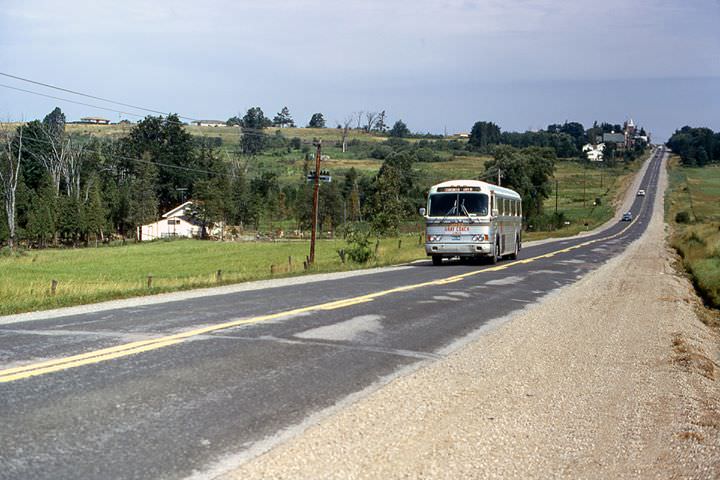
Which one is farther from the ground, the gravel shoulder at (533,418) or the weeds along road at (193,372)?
the weeds along road at (193,372)

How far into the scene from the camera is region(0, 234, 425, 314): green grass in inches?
649

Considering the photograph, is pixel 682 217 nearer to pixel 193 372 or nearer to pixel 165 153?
pixel 165 153

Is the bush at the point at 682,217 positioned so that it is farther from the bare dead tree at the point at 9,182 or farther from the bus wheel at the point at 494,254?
the bare dead tree at the point at 9,182

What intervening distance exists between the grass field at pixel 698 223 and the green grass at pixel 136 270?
1287cm

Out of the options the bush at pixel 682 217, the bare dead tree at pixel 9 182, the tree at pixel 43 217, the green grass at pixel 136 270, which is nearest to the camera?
the green grass at pixel 136 270

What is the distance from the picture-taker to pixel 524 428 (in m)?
6.58

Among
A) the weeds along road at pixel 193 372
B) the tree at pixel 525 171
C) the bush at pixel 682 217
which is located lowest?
the bush at pixel 682 217

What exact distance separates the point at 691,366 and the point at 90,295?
11.8m

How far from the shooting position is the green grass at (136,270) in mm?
16484

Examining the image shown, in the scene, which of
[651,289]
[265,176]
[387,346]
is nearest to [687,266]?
[651,289]

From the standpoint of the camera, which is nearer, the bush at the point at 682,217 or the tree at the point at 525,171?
the bush at the point at 682,217

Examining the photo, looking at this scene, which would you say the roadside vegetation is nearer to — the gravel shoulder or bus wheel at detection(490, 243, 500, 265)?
bus wheel at detection(490, 243, 500, 265)

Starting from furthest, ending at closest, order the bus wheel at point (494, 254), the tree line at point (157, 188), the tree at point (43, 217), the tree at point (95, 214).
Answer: the tree at point (95, 214) < the tree line at point (157, 188) < the tree at point (43, 217) < the bus wheel at point (494, 254)

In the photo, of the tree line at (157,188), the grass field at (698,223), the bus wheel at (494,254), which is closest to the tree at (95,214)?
the tree line at (157,188)
